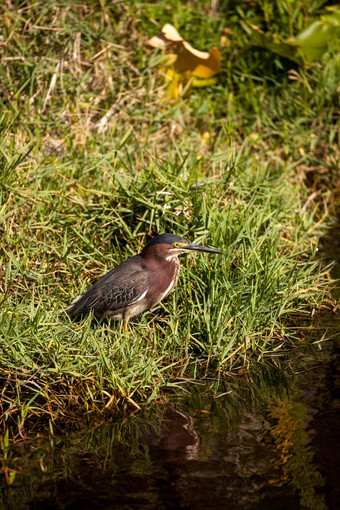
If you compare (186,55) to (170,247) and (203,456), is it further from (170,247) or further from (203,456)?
(203,456)

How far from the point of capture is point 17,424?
12.5 ft

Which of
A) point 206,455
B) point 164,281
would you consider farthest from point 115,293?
point 206,455

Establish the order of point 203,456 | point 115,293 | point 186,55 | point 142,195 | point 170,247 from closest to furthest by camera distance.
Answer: point 203,456
point 115,293
point 170,247
point 142,195
point 186,55

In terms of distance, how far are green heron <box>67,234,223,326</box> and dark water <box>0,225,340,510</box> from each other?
0.68m

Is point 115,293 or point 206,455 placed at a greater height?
point 206,455

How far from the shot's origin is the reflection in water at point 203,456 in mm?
3146

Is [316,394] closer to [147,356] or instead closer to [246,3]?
[147,356]

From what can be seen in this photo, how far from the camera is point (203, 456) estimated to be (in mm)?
3486

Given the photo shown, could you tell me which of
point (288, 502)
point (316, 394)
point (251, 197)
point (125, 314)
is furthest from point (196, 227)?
point (288, 502)

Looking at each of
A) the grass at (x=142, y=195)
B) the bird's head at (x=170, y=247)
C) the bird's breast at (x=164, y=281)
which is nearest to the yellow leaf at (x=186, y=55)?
the grass at (x=142, y=195)

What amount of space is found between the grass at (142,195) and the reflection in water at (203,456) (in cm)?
25

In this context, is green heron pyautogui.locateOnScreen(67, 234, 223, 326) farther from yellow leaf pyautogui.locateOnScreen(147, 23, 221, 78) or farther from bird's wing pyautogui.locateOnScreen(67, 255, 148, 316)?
yellow leaf pyautogui.locateOnScreen(147, 23, 221, 78)

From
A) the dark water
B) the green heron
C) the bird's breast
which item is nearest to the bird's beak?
the green heron

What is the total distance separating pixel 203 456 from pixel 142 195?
7.44 feet
